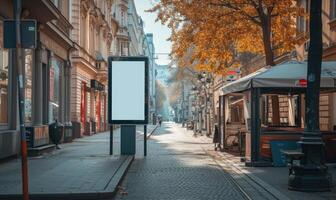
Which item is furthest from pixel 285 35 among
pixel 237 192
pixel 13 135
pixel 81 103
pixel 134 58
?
pixel 81 103

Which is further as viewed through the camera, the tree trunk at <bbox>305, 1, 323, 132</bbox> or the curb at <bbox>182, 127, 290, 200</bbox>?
the tree trunk at <bbox>305, 1, 323, 132</bbox>

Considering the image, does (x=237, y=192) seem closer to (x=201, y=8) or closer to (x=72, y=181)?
(x=72, y=181)

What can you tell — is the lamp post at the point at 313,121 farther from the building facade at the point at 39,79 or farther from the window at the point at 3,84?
the window at the point at 3,84

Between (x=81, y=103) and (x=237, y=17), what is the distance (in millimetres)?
17504

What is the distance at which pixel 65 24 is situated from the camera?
2884 cm

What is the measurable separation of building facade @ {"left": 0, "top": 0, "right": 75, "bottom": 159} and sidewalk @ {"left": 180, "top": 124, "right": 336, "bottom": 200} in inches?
247

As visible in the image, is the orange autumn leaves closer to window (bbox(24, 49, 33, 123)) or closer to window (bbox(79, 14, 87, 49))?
window (bbox(24, 49, 33, 123))

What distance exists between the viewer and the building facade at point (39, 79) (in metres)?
17.9

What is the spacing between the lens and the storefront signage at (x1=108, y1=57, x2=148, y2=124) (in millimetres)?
20531

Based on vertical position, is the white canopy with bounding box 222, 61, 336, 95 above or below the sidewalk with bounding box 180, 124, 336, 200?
above

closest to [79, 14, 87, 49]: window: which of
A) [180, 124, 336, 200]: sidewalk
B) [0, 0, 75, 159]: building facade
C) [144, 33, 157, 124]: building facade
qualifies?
[0, 0, 75, 159]: building facade

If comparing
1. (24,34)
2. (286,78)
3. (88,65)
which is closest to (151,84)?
(88,65)

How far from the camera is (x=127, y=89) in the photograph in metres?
20.8

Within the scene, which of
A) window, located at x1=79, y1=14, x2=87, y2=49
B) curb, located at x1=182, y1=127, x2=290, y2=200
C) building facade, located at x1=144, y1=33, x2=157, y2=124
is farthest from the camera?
building facade, located at x1=144, y1=33, x2=157, y2=124
